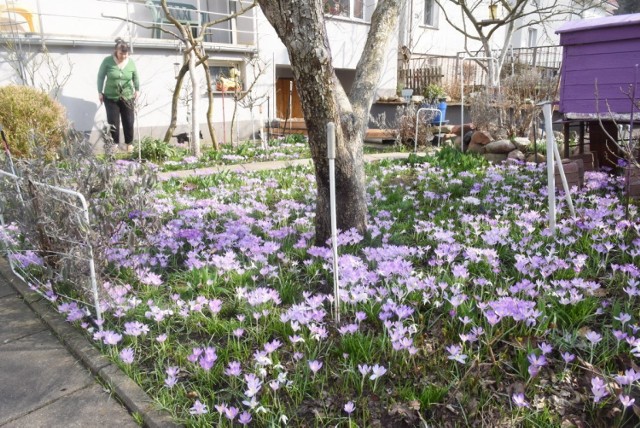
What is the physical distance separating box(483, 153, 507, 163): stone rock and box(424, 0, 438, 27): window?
12514mm

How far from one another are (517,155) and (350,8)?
385 inches

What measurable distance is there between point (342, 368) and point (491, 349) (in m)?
0.65

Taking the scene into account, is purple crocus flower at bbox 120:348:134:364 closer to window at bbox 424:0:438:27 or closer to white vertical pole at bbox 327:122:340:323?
white vertical pole at bbox 327:122:340:323

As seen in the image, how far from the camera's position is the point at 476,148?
25.4 feet

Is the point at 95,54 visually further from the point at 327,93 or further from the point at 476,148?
the point at 327,93

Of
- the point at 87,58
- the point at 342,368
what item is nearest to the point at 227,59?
the point at 87,58

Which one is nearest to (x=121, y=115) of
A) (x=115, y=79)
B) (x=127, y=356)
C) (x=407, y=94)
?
(x=115, y=79)

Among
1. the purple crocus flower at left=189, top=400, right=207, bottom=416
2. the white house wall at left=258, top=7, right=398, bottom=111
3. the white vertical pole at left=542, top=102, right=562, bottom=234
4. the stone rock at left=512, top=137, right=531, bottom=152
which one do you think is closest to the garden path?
the stone rock at left=512, top=137, right=531, bottom=152

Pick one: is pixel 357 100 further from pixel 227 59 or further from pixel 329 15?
pixel 329 15

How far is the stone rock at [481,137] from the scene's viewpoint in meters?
7.62

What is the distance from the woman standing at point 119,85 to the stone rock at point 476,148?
19.5 ft

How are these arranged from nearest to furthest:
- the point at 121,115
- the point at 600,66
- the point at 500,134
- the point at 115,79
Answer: the point at 600,66 → the point at 500,134 → the point at 115,79 → the point at 121,115

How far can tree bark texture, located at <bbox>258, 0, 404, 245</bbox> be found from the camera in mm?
2914

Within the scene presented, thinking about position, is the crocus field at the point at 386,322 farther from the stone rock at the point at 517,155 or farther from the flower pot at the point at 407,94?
the flower pot at the point at 407,94
